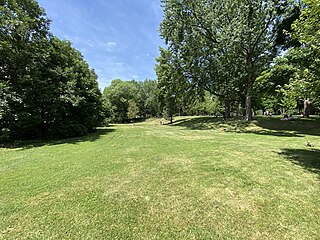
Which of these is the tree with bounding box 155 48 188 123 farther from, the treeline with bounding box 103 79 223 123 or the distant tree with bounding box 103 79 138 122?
the distant tree with bounding box 103 79 138 122

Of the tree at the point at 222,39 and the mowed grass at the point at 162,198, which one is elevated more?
the tree at the point at 222,39

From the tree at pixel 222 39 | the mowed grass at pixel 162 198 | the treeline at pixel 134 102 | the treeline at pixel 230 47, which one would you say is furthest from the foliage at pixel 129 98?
the mowed grass at pixel 162 198

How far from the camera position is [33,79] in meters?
10.0

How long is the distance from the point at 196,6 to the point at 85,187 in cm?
1856

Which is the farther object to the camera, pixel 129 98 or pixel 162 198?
pixel 129 98

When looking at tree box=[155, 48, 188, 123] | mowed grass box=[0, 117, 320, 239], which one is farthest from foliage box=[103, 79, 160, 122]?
mowed grass box=[0, 117, 320, 239]

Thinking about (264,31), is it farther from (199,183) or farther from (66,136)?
(66,136)

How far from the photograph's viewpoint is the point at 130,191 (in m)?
3.69

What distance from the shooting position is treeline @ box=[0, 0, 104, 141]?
31.3 ft

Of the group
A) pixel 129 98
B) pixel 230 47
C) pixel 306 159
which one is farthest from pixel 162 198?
pixel 129 98

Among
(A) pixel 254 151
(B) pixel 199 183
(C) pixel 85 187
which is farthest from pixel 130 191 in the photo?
(A) pixel 254 151

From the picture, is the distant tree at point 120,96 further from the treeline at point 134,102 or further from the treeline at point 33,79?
the treeline at point 33,79

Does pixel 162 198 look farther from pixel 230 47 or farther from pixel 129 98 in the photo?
pixel 129 98

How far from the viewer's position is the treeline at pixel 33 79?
9.55 meters
